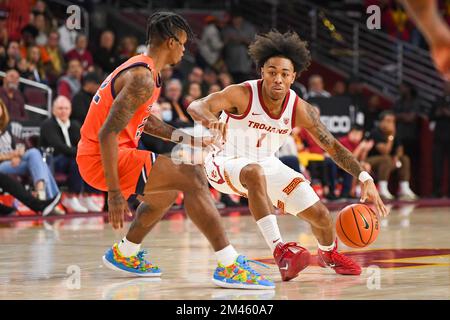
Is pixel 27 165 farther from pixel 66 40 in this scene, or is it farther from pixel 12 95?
pixel 66 40

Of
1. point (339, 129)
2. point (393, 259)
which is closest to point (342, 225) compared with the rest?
point (393, 259)

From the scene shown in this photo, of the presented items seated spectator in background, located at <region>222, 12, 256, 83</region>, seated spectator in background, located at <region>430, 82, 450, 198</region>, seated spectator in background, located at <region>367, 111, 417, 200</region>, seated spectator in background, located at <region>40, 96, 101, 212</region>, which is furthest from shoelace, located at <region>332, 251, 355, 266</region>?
seated spectator in background, located at <region>430, 82, 450, 198</region>

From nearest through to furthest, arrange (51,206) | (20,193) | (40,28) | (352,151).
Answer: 1. (20,193)
2. (51,206)
3. (40,28)
4. (352,151)

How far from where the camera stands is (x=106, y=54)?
15.3 meters

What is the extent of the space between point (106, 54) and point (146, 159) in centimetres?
934

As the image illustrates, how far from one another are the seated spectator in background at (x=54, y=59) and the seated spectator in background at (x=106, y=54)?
56 cm

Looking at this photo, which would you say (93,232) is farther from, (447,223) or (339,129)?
(339,129)

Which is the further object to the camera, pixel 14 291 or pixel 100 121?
pixel 100 121

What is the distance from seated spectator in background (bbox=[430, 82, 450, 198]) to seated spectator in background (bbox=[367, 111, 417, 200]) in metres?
0.76

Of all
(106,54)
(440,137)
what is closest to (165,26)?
(106,54)

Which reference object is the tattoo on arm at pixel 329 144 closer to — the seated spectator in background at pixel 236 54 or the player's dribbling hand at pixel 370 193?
the player's dribbling hand at pixel 370 193

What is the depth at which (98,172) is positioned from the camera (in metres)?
6.34

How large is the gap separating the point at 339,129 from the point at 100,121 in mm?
10380

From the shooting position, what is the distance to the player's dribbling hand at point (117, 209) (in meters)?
5.71
